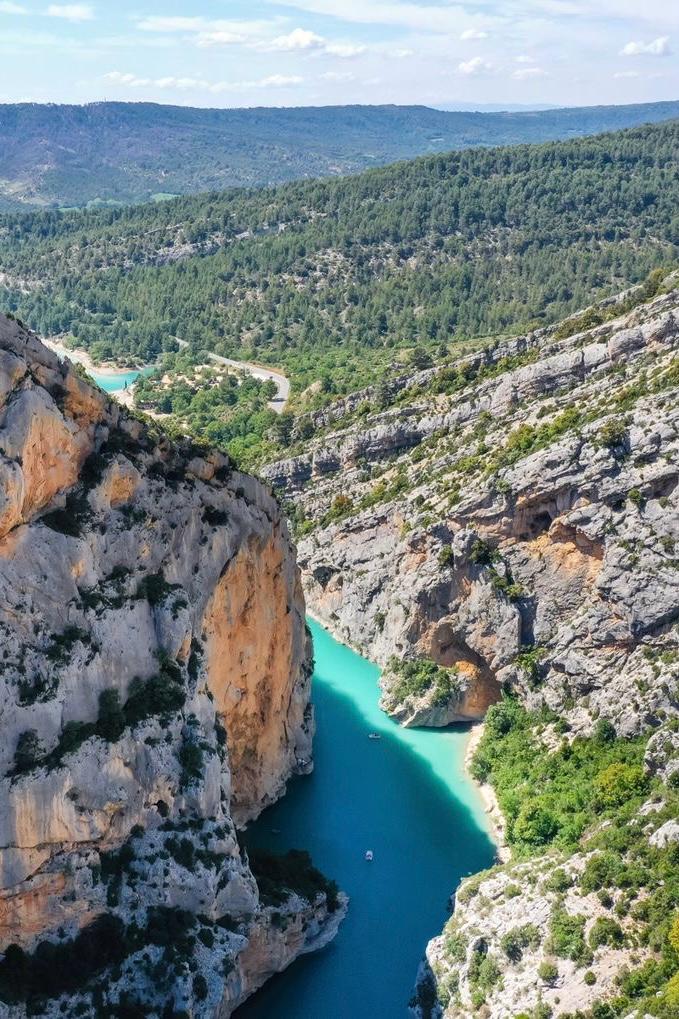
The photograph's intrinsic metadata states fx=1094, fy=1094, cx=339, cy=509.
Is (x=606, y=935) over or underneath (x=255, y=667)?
underneath

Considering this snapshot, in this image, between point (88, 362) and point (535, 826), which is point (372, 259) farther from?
point (535, 826)

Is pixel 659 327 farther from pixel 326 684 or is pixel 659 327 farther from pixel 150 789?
pixel 150 789

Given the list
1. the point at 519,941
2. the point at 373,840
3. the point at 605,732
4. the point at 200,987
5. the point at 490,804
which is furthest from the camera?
the point at 490,804

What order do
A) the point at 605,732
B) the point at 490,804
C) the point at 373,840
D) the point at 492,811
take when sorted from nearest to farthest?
the point at 373,840
the point at 605,732
the point at 492,811
the point at 490,804

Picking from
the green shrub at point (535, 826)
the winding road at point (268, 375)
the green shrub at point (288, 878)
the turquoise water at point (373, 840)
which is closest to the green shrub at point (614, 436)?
the turquoise water at point (373, 840)

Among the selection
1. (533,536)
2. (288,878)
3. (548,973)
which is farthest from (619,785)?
(533,536)

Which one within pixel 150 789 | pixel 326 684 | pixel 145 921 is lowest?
pixel 326 684

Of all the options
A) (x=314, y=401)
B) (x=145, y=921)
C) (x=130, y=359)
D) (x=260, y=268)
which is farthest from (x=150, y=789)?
(x=260, y=268)

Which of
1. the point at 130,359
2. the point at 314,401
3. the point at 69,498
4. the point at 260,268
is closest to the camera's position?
the point at 69,498

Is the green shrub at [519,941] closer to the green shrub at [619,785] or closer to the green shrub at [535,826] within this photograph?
the green shrub at [535,826]
